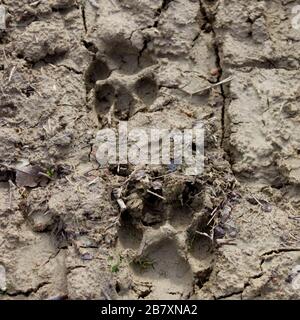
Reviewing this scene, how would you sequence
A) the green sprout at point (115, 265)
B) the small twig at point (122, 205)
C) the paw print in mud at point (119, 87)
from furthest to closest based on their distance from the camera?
the paw print in mud at point (119, 87) → the small twig at point (122, 205) → the green sprout at point (115, 265)

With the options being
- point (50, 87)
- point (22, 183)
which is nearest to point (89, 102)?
point (50, 87)

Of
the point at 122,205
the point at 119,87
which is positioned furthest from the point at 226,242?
the point at 119,87

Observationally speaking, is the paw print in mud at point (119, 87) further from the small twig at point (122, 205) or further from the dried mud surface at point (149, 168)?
the small twig at point (122, 205)

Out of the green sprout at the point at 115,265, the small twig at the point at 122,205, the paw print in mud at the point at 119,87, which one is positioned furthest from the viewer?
the paw print in mud at the point at 119,87

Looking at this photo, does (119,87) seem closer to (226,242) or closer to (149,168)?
(149,168)

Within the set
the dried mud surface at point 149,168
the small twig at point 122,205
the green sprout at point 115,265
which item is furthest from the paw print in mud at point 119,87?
the green sprout at point 115,265

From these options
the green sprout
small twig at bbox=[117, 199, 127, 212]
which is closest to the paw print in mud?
small twig at bbox=[117, 199, 127, 212]
